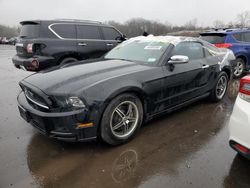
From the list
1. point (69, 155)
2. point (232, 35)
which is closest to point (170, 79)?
point (69, 155)

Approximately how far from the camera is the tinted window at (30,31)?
245 inches

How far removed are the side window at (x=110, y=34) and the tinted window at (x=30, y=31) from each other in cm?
229

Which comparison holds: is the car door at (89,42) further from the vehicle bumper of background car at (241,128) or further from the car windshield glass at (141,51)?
the vehicle bumper of background car at (241,128)

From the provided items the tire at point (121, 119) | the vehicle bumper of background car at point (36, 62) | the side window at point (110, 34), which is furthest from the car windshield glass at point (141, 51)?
the side window at point (110, 34)

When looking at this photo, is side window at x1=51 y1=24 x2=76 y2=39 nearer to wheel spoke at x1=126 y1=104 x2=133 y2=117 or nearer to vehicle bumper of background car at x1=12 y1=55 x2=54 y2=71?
vehicle bumper of background car at x1=12 y1=55 x2=54 y2=71

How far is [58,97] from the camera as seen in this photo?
8.79 ft

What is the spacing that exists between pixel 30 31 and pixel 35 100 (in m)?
4.17

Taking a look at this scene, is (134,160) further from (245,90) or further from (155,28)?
(155,28)

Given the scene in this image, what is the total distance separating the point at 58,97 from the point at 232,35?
6669 millimetres

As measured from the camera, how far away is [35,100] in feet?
9.73

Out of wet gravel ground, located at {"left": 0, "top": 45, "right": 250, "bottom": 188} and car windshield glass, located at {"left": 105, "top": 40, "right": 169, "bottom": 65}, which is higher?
car windshield glass, located at {"left": 105, "top": 40, "right": 169, "bottom": 65}

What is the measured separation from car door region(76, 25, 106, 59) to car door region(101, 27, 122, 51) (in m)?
0.20

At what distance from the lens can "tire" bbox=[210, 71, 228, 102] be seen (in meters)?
4.78

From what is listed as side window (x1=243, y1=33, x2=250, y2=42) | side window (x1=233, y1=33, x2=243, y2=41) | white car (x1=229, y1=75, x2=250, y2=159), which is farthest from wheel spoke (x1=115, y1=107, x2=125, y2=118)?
side window (x1=243, y1=33, x2=250, y2=42)
